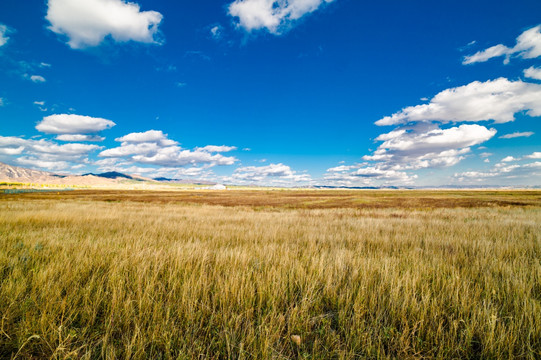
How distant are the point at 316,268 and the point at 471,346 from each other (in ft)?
7.46

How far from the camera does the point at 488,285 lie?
350 cm

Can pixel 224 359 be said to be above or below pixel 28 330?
below

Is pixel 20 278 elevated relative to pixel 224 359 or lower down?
elevated

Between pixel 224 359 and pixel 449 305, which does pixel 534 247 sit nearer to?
pixel 449 305

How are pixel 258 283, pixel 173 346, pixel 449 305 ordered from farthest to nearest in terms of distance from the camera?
pixel 258 283, pixel 449 305, pixel 173 346

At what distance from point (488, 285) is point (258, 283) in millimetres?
3560

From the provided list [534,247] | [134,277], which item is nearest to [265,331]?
[134,277]

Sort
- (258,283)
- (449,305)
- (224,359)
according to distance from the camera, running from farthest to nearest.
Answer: (258,283) < (449,305) < (224,359)

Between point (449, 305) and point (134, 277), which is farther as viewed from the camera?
point (134, 277)

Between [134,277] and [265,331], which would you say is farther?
[134,277]

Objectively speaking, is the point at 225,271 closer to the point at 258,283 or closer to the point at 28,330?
the point at 258,283

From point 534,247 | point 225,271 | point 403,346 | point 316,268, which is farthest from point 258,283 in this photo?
point 534,247

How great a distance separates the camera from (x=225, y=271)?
4.13 meters

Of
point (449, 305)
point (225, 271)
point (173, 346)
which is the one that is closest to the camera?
point (173, 346)
